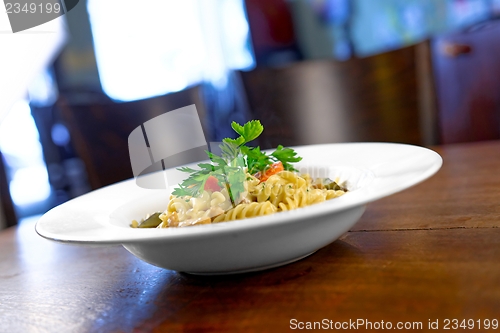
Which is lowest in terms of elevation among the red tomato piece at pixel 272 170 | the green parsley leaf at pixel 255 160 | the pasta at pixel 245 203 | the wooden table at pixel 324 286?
the wooden table at pixel 324 286

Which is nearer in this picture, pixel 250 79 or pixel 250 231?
pixel 250 231

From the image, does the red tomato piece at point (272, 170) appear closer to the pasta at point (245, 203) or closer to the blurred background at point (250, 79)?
the pasta at point (245, 203)

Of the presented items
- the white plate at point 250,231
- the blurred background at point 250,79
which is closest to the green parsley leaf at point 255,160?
the white plate at point 250,231

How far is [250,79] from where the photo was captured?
210 cm

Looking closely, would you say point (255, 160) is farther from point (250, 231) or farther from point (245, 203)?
point (250, 231)

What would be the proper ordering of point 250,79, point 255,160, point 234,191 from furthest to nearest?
point 250,79, point 255,160, point 234,191

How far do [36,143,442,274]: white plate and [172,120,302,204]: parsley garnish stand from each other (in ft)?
0.29

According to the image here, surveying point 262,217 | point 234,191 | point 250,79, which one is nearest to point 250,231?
point 262,217

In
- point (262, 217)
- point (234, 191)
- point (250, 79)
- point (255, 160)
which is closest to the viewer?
point (262, 217)

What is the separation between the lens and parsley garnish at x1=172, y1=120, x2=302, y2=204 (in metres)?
0.67

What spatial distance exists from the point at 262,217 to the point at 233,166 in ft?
0.66

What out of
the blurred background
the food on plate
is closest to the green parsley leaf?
the food on plate

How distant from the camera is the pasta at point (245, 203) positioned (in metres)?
0.65

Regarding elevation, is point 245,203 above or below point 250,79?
below
